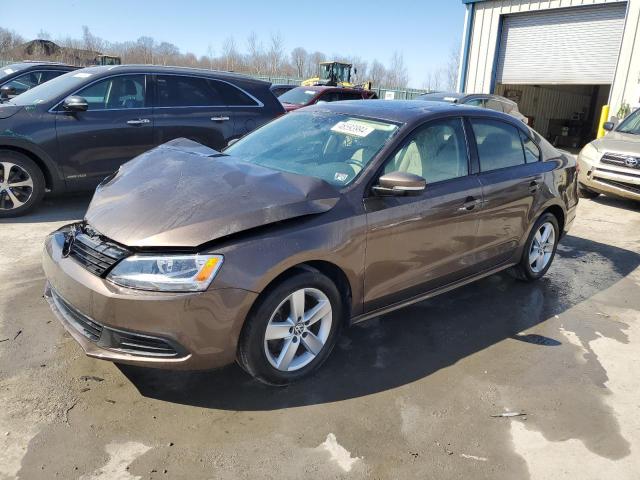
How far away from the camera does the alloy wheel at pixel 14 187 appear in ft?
19.4

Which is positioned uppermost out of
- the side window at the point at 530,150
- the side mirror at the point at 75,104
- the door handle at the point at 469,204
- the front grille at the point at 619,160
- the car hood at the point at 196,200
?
the side mirror at the point at 75,104

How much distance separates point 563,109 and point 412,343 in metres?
22.3

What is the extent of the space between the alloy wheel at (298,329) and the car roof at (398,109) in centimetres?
145

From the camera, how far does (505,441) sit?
277 centimetres

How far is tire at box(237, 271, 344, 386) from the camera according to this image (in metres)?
2.80

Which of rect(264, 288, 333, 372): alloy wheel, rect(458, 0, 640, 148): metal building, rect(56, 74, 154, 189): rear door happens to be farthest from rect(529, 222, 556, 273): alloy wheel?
rect(458, 0, 640, 148): metal building

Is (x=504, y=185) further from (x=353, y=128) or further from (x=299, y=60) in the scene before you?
(x=299, y=60)

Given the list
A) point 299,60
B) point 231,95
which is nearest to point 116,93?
point 231,95

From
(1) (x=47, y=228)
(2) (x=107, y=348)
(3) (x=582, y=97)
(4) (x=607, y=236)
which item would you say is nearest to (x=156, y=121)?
(1) (x=47, y=228)

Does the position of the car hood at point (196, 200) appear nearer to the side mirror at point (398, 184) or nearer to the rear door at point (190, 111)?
the side mirror at point (398, 184)

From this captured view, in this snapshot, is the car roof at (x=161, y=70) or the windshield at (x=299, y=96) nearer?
the car roof at (x=161, y=70)

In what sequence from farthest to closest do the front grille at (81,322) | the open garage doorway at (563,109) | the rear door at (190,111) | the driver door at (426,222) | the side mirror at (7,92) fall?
the open garage doorway at (563,109), the side mirror at (7,92), the rear door at (190,111), the driver door at (426,222), the front grille at (81,322)

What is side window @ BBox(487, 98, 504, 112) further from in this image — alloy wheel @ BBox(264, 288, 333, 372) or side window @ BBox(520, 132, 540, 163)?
alloy wheel @ BBox(264, 288, 333, 372)

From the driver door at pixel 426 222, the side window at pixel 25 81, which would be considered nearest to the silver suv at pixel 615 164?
the driver door at pixel 426 222
